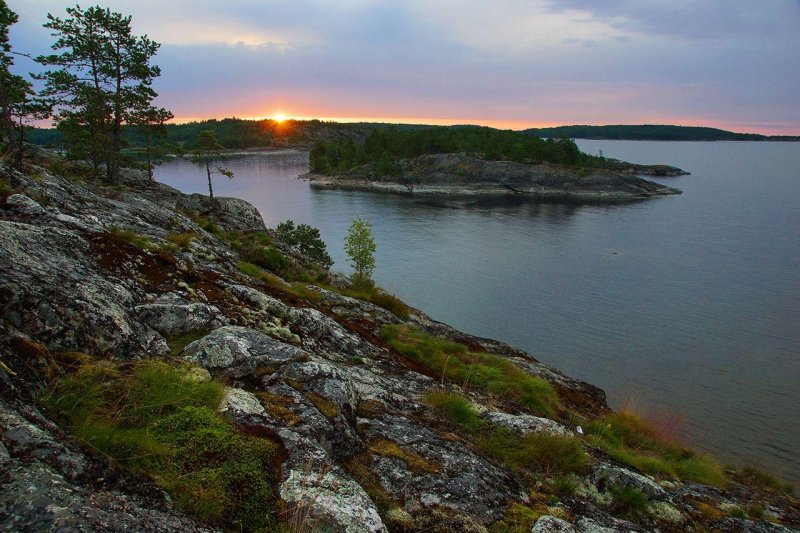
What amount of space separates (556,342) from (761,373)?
15.6m

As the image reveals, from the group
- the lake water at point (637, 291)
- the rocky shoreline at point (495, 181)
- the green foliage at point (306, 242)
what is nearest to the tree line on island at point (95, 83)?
the green foliage at point (306, 242)

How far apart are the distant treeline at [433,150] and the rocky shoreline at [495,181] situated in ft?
23.9

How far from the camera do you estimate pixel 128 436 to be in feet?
14.6

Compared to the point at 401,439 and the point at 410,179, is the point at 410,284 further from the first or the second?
the point at 410,179

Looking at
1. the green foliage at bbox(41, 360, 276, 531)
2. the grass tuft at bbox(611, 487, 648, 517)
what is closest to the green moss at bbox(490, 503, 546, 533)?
the grass tuft at bbox(611, 487, 648, 517)

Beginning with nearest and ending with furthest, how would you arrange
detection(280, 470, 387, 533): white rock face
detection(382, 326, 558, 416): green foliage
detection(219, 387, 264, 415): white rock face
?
detection(280, 470, 387, 533): white rock face
detection(219, 387, 264, 415): white rock face
detection(382, 326, 558, 416): green foliage

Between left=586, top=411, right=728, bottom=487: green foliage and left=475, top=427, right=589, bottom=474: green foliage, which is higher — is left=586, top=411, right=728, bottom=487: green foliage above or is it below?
below

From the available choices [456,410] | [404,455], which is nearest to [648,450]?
[456,410]

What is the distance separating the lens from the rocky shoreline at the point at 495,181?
477 ft

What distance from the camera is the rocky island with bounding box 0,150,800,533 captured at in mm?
3969

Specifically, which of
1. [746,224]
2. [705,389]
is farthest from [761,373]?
[746,224]

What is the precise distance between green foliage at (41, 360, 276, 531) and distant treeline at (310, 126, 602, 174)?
162m

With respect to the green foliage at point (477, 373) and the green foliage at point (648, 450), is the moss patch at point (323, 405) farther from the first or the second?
the green foliage at point (648, 450)

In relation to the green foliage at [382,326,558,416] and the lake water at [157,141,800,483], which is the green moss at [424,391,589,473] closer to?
the green foliage at [382,326,558,416]
